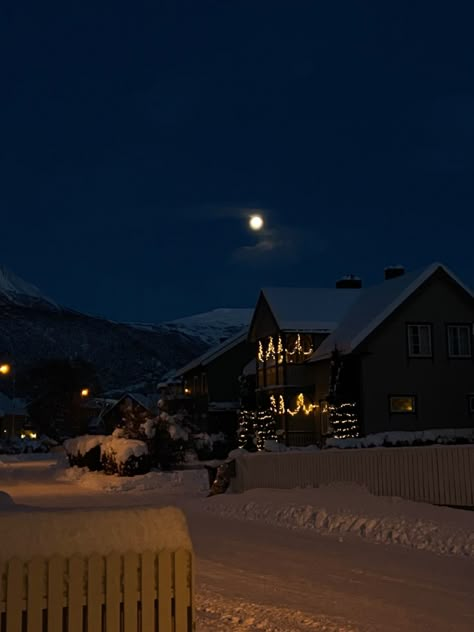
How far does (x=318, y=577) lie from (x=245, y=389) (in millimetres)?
39091

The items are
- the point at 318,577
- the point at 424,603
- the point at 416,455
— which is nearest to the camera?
the point at 424,603

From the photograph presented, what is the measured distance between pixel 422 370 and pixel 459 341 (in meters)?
2.32

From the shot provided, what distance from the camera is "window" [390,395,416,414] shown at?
122 feet

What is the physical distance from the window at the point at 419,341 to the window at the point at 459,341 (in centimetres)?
106

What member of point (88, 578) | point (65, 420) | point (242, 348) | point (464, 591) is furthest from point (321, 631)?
point (65, 420)

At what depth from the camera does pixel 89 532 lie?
17.5ft

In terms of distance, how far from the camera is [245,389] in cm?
5069

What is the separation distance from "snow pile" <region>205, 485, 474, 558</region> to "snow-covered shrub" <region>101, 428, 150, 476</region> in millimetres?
11214

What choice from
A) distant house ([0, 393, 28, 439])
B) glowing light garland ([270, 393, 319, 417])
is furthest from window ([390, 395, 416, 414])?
distant house ([0, 393, 28, 439])

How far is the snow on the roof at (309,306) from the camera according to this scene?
4306 cm

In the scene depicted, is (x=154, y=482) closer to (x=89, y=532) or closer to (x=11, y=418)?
(x=89, y=532)

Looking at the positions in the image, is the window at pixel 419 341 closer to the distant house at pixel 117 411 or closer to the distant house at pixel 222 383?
the distant house at pixel 222 383

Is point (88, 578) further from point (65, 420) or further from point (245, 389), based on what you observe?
point (65, 420)

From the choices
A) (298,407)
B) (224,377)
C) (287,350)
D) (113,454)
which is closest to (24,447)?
(224,377)
